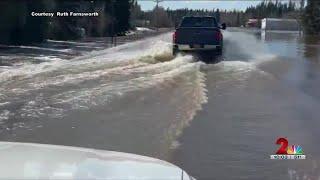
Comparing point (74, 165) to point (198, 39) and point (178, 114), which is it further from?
point (198, 39)

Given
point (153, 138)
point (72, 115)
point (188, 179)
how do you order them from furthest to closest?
1. point (72, 115)
2. point (153, 138)
3. point (188, 179)

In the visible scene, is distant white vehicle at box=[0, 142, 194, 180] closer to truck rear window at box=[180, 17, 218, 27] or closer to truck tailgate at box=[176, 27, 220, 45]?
truck tailgate at box=[176, 27, 220, 45]

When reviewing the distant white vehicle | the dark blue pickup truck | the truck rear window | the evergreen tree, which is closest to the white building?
the evergreen tree

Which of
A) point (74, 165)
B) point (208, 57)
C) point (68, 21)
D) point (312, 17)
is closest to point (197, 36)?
point (208, 57)

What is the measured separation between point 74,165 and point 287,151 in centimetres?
564

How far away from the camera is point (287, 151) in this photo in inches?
330

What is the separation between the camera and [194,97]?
42.5ft

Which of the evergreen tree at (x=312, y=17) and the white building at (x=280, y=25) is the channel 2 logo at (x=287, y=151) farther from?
the white building at (x=280, y=25)

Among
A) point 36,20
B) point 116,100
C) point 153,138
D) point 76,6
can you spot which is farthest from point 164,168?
point 76,6

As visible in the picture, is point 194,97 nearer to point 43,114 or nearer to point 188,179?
point 43,114

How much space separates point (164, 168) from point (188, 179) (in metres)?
0.15

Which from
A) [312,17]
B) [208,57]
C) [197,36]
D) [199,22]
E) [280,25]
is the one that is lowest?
[280,25]

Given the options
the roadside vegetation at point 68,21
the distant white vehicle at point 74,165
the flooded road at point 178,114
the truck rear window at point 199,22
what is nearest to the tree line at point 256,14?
the roadside vegetation at point 68,21

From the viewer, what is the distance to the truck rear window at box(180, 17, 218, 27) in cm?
2645
